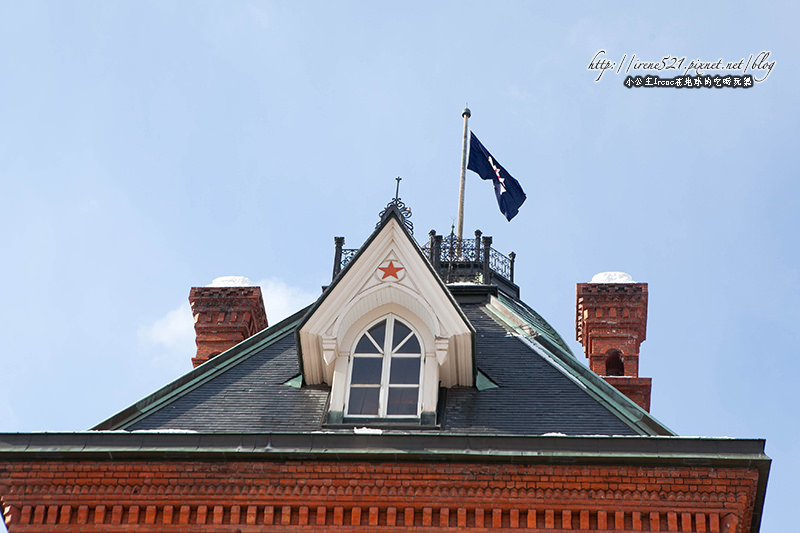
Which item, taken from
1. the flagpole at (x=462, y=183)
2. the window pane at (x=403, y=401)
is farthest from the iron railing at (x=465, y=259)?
the window pane at (x=403, y=401)

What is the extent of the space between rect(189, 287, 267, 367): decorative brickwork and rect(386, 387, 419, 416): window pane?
25.6 feet

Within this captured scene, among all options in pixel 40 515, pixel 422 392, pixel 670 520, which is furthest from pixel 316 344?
pixel 670 520

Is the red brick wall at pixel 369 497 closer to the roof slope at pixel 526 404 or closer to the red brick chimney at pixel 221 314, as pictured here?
the roof slope at pixel 526 404

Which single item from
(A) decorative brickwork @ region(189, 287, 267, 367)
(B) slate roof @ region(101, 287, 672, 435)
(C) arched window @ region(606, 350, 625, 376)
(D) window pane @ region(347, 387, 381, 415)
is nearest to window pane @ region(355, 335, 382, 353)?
(D) window pane @ region(347, 387, 381, 415)

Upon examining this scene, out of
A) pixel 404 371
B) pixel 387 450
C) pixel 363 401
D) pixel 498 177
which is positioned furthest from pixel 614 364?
pixel 387 450

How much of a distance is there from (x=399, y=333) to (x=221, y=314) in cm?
791

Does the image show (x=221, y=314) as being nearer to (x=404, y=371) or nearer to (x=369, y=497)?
(x=404, y=371)

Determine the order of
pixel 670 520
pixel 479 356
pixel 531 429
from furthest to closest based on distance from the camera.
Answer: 1. pixel 479 356
2. pixel 531 429
3. pixel 670 520

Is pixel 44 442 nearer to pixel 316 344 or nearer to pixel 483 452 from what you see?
pixel 316 344

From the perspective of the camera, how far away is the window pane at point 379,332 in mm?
18016

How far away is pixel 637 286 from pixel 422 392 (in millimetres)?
9543

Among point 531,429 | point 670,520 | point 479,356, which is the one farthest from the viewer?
point 479,356

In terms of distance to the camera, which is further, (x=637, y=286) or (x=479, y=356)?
(x=637, y=286)

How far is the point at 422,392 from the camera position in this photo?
1738cm
